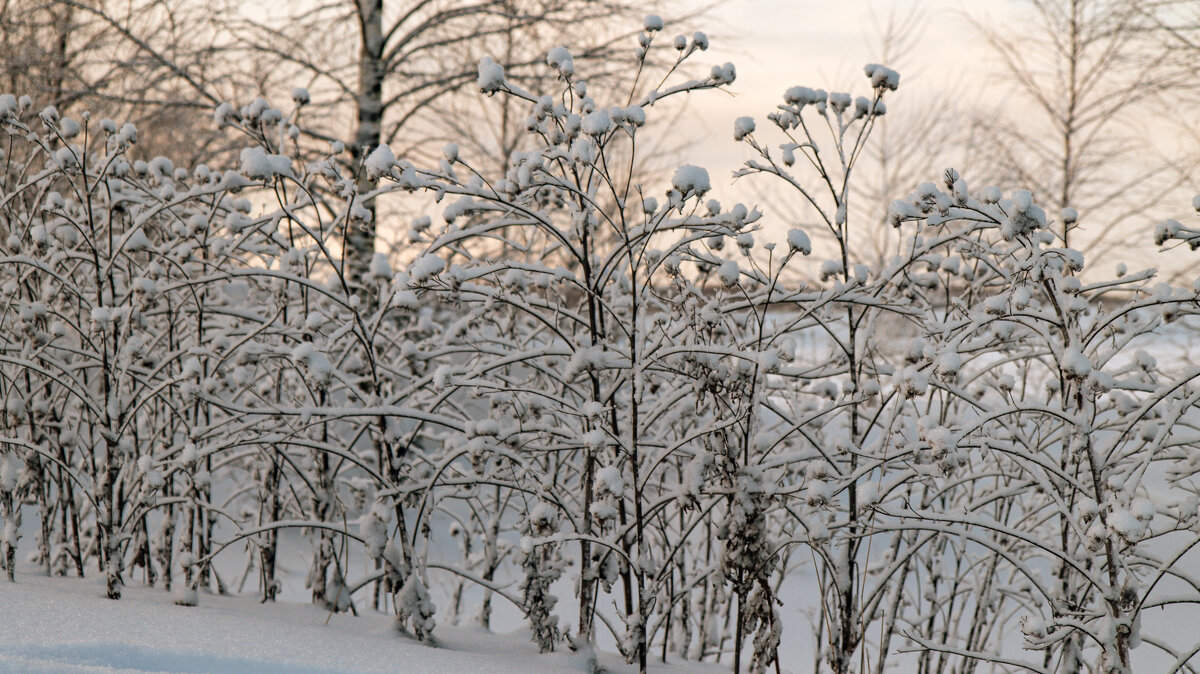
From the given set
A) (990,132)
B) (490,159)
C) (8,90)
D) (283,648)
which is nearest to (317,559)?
(283,648)

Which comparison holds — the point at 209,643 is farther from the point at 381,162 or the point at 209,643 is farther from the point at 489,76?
the point at 489,76

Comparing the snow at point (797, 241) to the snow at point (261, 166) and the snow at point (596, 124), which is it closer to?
the snow at point (596, 124)

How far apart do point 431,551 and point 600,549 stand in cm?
566

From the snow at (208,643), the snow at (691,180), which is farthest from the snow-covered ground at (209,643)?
the snow at (691,180)

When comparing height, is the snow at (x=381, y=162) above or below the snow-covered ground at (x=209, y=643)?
above

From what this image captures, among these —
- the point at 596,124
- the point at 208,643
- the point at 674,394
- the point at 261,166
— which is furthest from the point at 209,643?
the point at 596,124

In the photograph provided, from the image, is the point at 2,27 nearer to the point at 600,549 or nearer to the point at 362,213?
the point at 362,213

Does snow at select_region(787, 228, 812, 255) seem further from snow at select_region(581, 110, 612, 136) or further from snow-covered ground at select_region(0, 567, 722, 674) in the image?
snow-covered ground at select_region(0, 567, 722, 674)

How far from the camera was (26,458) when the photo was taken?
3645mm

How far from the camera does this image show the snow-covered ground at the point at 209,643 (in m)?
2.32

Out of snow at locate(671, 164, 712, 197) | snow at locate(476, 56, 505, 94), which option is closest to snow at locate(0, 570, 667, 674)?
snow at locate(671, 164, 712, 197)

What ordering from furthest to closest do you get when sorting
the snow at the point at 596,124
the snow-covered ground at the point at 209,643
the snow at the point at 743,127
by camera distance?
1. the snow at the point at 743,127
2. the snow at the point at 596,124
3. the snow-covered ground at the point at 209,643

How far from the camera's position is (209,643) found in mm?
2447

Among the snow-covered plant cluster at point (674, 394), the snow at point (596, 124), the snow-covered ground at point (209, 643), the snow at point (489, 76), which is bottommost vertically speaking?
the snow-covered ground at point (209, 643)
